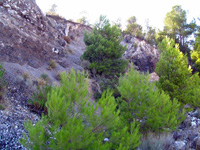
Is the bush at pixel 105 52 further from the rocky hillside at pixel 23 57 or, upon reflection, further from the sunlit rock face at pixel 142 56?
the sunlit rock face at pixel 142 56

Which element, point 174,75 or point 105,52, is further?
point 105,52

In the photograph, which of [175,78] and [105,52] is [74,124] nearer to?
[175,78]

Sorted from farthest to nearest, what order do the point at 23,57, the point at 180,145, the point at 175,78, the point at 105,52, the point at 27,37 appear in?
1. the point at 105,52
2. the point at 27,37
3. the point at 23,57
4. the point at 175,78
5. the point at 180,145

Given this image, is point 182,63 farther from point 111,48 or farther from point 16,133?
point 16,133

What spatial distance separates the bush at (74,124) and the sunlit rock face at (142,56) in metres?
24.0

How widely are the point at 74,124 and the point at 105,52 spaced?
1255 centimetres

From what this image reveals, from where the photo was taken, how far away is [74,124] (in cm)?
346

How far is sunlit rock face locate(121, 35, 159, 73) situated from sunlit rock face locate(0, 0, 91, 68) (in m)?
12.7

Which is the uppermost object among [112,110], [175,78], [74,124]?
[175,78]

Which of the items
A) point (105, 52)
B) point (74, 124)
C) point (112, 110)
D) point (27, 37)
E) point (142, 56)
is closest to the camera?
point (74, 124)

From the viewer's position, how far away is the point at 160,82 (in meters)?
12.1

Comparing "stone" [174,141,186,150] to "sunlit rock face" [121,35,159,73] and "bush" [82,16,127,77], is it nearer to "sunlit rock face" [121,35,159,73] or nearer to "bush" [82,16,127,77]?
"bush" [82,16,127,77]

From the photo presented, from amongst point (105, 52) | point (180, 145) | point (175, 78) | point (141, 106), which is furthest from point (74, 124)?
point (105, 52)

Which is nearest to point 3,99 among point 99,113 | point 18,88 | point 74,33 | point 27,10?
point 18,88
